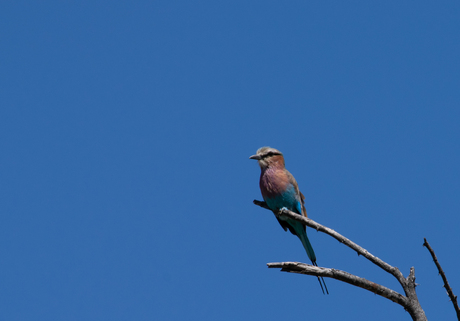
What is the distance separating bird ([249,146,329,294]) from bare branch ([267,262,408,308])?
2466mm

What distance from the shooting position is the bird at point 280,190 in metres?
6.49

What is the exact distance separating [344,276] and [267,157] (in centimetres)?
313

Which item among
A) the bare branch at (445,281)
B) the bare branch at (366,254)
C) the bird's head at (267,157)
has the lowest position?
the bare branch at (445,281)

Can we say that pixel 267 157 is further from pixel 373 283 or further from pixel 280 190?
pixel 373 283

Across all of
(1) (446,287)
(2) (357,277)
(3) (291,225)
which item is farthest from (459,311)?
(3) (291,225)

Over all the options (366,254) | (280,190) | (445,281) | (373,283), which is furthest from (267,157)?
(445,281)

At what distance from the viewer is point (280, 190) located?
6477mm

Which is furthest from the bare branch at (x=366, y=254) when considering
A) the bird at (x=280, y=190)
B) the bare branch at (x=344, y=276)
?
the bird at (x=280, y=190)

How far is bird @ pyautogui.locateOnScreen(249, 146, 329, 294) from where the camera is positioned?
6492 mm

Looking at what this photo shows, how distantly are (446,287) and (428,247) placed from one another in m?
0.31

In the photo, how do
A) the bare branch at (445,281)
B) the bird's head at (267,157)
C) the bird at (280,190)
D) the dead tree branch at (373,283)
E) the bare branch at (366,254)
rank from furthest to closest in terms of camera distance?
the bird's head at (267,157)
the bird at (280,190)
the bare branch at (366,254)
the dead tree branch at (373,283)
the bare branch at (445,281)

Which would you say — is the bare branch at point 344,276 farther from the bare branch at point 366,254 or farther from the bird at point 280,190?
the bird at point 280,190

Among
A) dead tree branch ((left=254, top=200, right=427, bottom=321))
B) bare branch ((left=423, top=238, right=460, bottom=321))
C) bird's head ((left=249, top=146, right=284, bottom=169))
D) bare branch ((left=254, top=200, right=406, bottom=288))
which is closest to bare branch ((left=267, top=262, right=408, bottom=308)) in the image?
dead tree branch ((left=254, top=200, right=427, bottom=321))

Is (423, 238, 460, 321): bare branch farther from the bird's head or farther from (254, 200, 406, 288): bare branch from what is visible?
the bird's head
